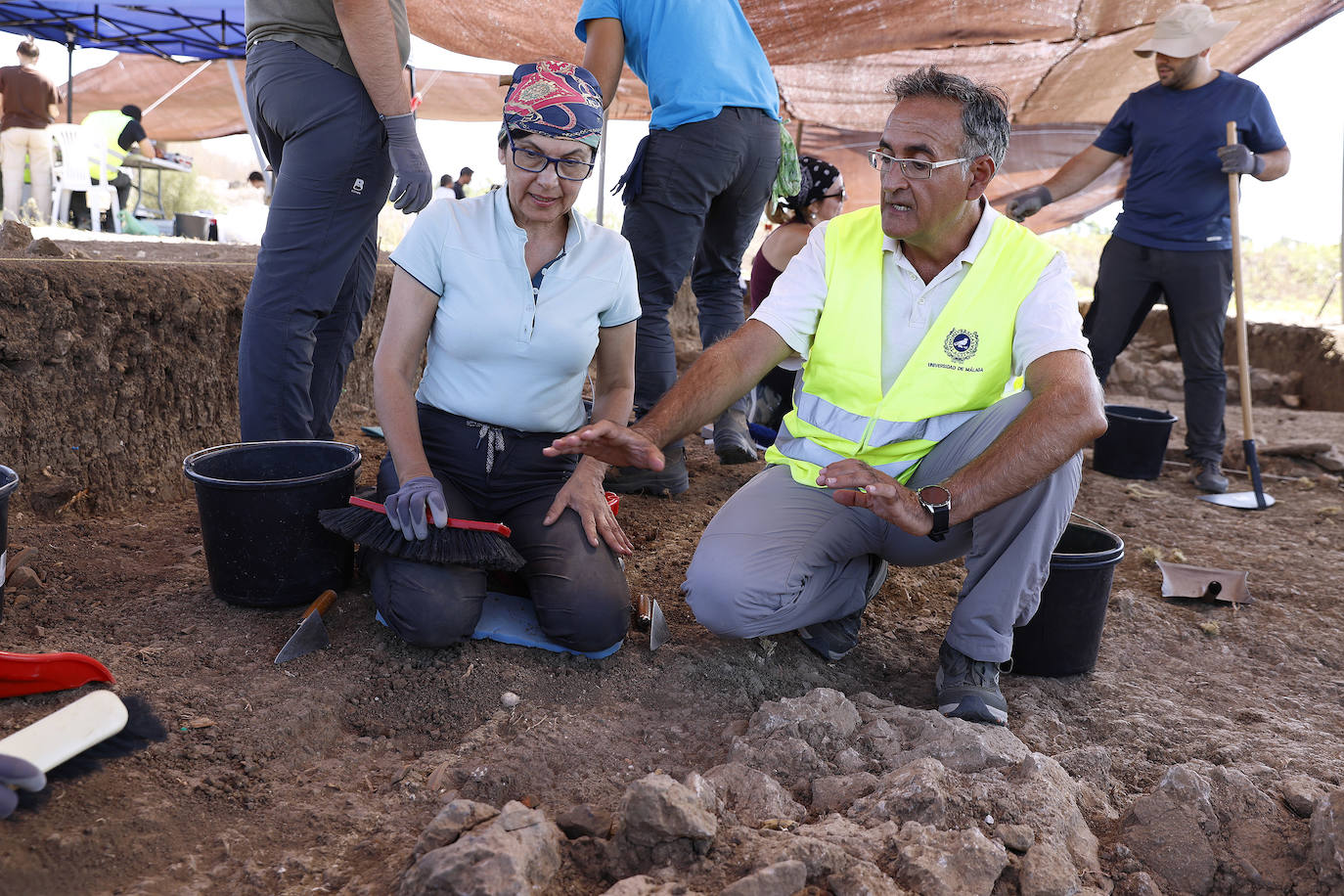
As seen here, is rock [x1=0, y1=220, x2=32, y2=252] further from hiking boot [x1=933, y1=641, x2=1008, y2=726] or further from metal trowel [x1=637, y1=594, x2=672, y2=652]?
hiking boot [x1=933, y1=641, x2=1008, y2=726]

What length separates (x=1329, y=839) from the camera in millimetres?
1503

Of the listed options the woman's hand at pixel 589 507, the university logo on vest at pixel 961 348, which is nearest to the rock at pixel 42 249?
the woman's hand at pixel 589 507

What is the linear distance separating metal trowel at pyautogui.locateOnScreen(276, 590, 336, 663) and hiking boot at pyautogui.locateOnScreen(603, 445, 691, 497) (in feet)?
4.57

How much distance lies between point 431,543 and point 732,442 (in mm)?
2162

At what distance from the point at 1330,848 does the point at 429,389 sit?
202cm

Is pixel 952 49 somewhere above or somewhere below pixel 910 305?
above

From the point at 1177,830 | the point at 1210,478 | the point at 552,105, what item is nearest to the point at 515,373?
the point at 552,105

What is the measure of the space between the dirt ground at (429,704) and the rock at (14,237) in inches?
62.7

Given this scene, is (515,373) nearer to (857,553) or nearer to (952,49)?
(857,553)

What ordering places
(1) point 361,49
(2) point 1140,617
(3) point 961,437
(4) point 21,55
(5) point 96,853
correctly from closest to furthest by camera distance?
1. (5) point 96,853
2. (3) point 961,437
3. (1) point 361,49
4. (2) point 1140,617
5. (4) point 21,55

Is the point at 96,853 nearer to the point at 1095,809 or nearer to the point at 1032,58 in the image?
the point at 1095,809

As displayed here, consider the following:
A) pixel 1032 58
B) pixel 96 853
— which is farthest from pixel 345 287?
pixel 1032 58

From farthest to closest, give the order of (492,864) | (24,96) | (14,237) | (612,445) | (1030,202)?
1. (24,96)
2. (1030,202)
3. (14,237)
4. (612,445)
5. (492,864)

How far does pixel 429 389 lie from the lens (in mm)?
2344
